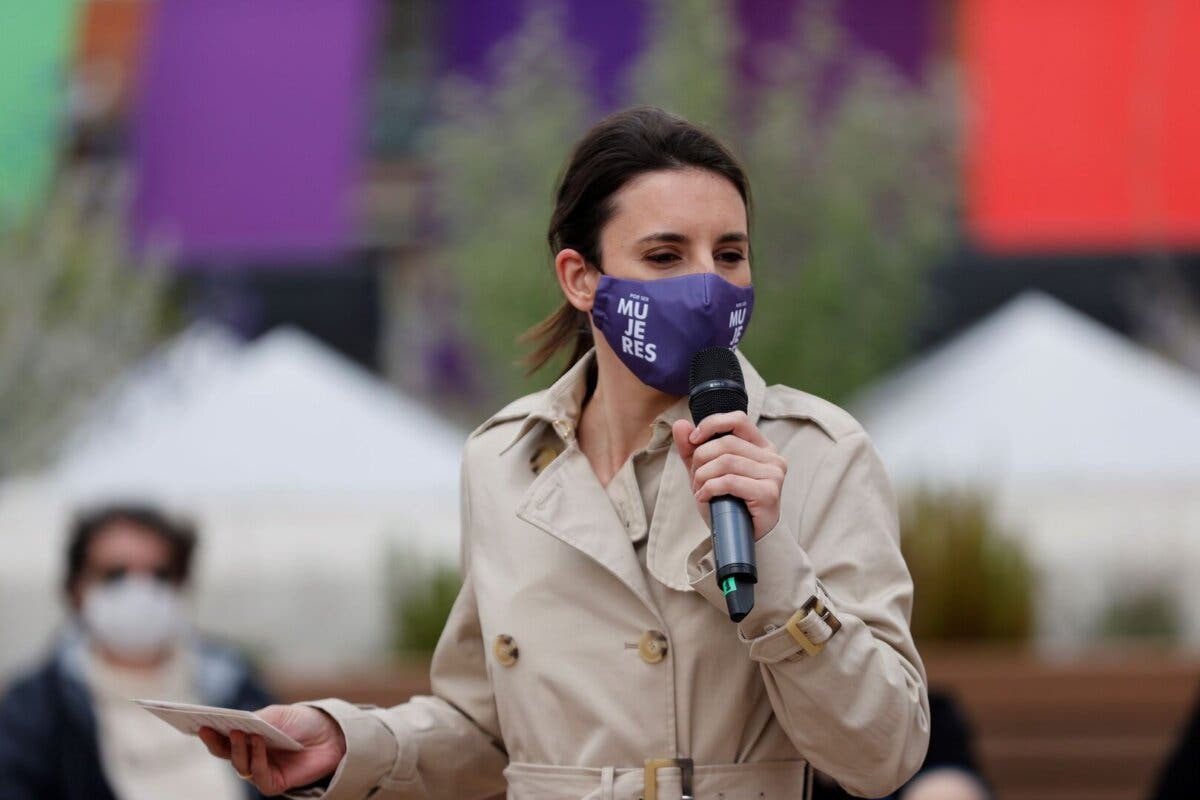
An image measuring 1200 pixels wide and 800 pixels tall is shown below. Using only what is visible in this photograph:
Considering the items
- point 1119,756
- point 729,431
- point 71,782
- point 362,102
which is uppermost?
point 362,102

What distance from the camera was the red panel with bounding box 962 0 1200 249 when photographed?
15102 mm

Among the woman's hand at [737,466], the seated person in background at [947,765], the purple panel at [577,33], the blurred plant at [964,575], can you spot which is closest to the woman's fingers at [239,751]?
the woman's hand at [737,466]

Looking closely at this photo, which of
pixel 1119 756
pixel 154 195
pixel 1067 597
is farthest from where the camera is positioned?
pixel 154 195

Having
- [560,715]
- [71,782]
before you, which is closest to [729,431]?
[560,715]

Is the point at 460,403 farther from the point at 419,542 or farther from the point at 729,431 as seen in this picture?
the point at 729,431

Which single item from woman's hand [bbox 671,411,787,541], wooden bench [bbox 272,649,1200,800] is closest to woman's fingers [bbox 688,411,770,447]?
woman's hand [bbox 671,411,787,541]

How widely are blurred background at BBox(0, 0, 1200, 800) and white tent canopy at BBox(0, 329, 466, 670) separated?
2cm

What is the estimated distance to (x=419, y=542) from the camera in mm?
10430

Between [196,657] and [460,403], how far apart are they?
32.0 ft

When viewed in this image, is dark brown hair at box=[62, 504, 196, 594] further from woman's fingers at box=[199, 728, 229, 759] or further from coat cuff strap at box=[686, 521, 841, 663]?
coat cuff strap at box=[686, 521, 841, 663]

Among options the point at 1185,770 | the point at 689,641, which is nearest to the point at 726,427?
the point at 689,641

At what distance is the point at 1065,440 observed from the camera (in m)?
10.7

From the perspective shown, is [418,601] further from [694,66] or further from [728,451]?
[728,451]

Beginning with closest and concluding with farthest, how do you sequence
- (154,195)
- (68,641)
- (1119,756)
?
(68,641)
(1119,756)
(154,195)
